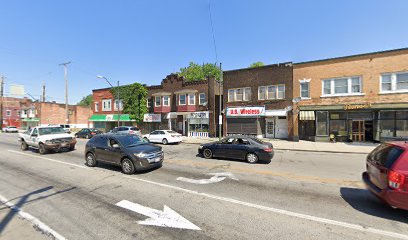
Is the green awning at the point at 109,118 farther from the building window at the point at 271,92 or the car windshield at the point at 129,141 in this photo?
the car windshield at the point at 129,141

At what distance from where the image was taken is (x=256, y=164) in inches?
390

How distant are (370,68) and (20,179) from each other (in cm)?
2552

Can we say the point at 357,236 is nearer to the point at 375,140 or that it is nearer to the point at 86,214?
the point at 86,214

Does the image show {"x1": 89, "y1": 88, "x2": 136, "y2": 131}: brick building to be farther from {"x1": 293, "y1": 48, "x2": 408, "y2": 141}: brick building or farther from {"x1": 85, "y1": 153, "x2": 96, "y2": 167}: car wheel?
{"x1": 293, "y1": 48, "x2": 408, "y2": 141}: brick building

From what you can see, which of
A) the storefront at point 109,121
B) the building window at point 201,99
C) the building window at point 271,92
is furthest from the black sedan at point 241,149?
the storefront at point 109,121

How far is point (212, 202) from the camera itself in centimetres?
530

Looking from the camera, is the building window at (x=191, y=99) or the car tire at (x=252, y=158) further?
the building window at (x=191, y=99)

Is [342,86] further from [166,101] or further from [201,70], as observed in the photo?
[201,70]

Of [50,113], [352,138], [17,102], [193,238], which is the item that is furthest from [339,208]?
[17,102]

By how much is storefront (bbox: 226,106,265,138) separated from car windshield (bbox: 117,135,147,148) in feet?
50.8

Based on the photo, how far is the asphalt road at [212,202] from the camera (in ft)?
12.8

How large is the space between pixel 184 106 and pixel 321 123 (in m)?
16.3

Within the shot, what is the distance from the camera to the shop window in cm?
1906

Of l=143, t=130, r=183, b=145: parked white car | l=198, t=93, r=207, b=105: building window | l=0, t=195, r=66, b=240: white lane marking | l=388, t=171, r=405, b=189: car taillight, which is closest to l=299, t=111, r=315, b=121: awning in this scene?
l=198, t=93, r=207, b=105: building window
